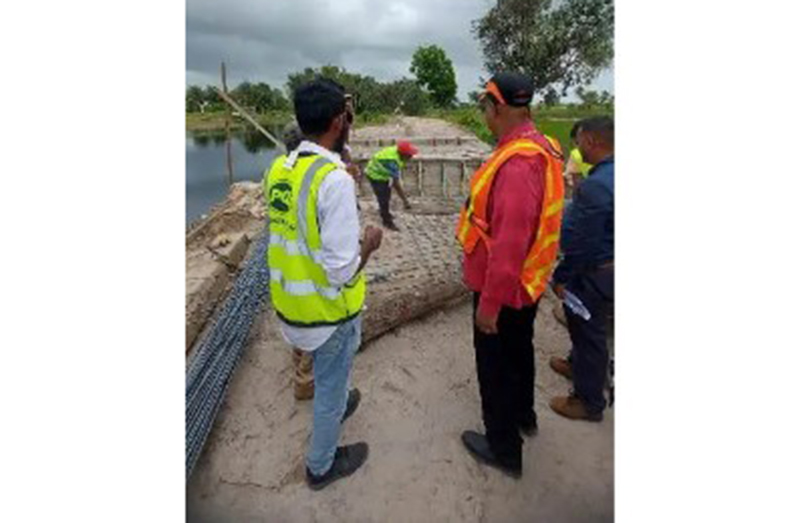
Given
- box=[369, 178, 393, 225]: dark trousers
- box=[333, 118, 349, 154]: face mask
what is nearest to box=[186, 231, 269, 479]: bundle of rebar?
box=[333, 118, 349, 154]: face mask

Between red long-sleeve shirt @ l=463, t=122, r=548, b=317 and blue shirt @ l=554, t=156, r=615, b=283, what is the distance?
11.3 inches

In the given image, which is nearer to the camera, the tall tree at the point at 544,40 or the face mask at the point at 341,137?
the face mask at the point at 341,137

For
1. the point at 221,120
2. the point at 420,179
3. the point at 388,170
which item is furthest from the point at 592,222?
the point at 420,179

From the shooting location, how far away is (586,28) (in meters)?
1.56

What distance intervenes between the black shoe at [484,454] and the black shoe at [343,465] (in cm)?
34

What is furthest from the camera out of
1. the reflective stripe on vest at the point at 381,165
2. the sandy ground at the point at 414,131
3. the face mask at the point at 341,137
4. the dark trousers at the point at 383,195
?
the sandy ground at the point at 414,131

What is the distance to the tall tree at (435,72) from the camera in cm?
181

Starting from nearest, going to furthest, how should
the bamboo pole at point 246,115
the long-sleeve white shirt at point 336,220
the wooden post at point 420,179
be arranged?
the long-sleeve white shirt at point 336,220 < the bamboo pole at point 246,115 < the wooden post at point 420,179

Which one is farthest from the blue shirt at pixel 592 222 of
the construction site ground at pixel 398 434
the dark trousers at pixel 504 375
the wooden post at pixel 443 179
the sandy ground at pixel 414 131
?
the sandy ground at pixel 414 131

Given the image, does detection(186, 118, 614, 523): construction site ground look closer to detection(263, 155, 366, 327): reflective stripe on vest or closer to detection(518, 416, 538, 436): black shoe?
detection(518, 416, 538, 436): black shoe

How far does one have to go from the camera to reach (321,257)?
4.26 ft

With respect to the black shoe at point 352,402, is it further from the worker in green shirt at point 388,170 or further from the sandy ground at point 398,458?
the worker in green shirt at point 388,170

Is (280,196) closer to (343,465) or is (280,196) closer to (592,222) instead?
(343,465)

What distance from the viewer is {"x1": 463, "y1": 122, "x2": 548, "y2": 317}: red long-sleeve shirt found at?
1282 millimetres
